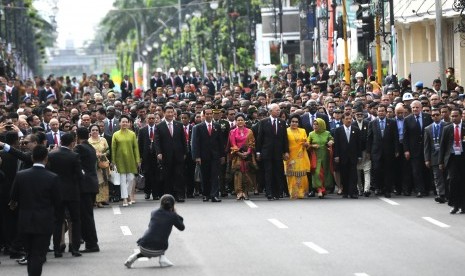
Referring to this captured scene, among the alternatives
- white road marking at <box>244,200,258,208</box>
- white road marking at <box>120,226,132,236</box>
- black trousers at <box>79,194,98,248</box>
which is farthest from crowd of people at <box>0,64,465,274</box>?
black trousers at <box>79,194,98,248</box>

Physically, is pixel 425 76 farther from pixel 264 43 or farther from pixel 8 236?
pixel 264 43

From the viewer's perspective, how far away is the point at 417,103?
99.2 ft

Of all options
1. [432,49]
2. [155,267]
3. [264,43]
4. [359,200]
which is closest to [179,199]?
[359,200]

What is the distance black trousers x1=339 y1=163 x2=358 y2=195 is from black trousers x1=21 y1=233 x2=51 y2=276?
12.8 meters

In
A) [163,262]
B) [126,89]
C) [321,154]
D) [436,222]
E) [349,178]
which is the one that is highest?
[126,89]

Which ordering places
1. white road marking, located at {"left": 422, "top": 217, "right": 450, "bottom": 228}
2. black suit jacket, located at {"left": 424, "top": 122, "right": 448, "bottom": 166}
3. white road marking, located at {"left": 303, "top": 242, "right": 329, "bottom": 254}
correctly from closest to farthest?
1. white road marking, located at {"left": 303, "top": 242, "right": 329, "bottom": 254}
2. white road marking, located at {"left": 422, "top": 217, "right": 450, "bottom": 228}
3. black suit jacket, located at {"left": 424, "top": 122, "right": 448, "bottom": 166}

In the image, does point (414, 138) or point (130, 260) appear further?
point (414, 138)

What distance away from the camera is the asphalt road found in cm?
1975

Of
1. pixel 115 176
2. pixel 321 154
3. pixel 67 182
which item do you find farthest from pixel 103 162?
pixel 67 182

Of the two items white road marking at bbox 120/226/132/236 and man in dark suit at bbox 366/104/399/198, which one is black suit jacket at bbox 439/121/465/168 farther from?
white road marking at bbox 120/226/132/236

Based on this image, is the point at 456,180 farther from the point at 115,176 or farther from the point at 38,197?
the point at 38,197

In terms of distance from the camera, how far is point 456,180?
1032 inches

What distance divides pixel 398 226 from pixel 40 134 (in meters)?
6.36

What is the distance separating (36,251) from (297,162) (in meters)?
13.3
